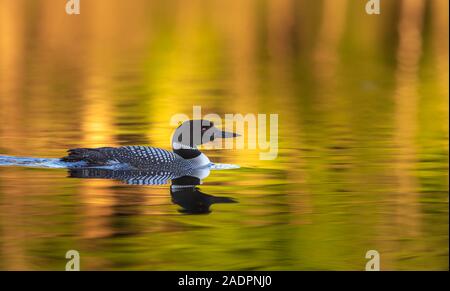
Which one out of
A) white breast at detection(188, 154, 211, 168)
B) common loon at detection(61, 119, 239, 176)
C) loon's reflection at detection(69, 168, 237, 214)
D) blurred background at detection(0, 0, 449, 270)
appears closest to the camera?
blurred background at detection(0, 0, 449, 270)

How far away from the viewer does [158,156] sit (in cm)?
1189

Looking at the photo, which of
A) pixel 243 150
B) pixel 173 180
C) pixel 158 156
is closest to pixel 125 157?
pixel 158 156

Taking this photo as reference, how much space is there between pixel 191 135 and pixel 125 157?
0.87 metres

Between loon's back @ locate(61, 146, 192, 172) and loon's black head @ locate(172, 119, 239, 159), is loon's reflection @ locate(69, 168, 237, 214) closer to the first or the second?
loon's back @ locate(61, 146, 192, 172)

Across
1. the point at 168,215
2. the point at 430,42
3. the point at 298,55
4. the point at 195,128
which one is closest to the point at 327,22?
the point at 430,42

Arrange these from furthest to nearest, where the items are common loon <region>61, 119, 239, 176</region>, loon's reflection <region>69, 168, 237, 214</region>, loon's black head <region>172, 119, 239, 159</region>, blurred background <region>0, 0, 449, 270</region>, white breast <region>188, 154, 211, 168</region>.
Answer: loon's black head <region>172, 119, 239, 159</region>
white breast <region>188, 154, 211, 168</region>
common loon <region>61, 119, 239, 176</region>
loon's reflection <region>69, 168, 237, 214</region>
blurred background <region>0, 0, 449, 270</region>

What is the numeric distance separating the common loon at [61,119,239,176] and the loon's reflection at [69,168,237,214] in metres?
0.08

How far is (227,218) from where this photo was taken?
9602 millimetres

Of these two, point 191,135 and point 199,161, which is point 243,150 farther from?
point 199,161

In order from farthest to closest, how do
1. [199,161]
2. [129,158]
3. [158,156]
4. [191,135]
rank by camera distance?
1. [191,135]
2. [199,161]
3. [158,156]
4. [129,158]

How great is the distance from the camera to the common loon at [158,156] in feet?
38.6

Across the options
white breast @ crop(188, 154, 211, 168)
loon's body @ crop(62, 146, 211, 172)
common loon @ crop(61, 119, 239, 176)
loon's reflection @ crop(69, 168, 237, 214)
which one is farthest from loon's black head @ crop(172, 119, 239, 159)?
loon's reflection @ crop(69, 168, 237, 214)

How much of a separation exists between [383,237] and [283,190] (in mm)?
1875

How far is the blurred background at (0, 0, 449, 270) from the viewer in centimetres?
869
